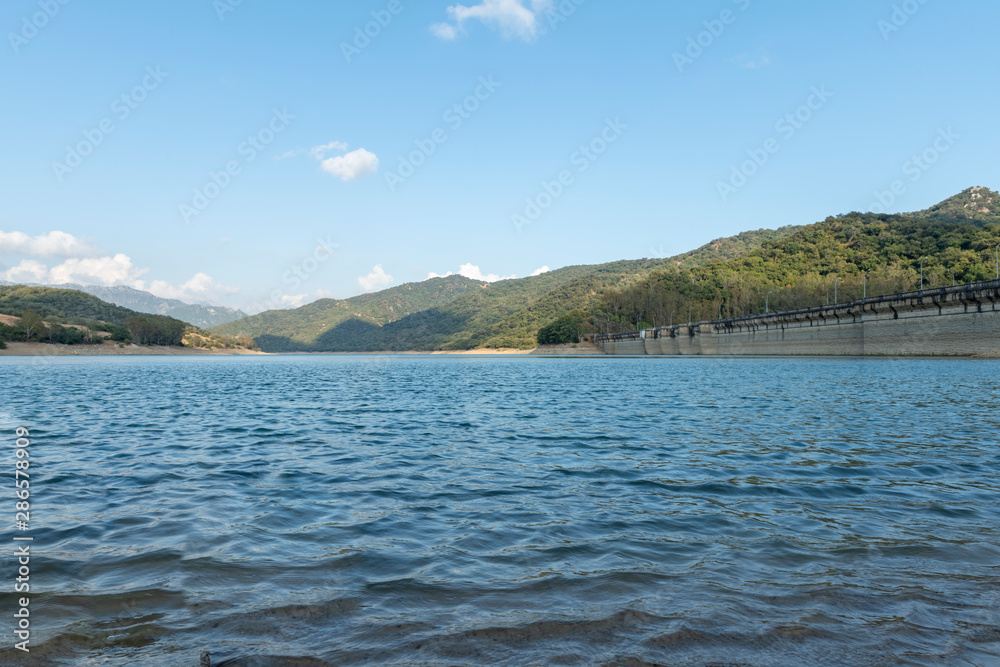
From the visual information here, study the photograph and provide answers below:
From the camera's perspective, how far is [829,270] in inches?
6329

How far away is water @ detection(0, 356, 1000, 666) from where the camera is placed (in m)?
4.98

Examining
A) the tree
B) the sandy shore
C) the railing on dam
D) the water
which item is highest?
the tree

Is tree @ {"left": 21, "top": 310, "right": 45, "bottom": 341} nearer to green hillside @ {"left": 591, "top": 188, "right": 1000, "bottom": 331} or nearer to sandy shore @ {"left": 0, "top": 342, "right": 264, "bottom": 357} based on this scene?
sandy shore @ {"left": 0, "top": 342, "right": 264, "bottom": 357}

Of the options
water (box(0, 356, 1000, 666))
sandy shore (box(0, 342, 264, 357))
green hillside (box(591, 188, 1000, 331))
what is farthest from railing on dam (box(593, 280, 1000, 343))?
sandy shore (box(0, 342, 264, 357))

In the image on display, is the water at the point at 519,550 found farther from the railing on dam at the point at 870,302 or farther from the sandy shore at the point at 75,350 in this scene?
the sandy shore at the point at 75,350

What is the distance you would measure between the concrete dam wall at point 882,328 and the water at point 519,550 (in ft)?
234

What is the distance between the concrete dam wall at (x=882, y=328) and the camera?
236ft

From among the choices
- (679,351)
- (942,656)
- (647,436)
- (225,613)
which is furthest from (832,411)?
(679,351)

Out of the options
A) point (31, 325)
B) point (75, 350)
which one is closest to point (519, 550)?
point (31, 325)

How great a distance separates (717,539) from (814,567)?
135cm

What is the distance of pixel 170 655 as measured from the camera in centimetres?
471

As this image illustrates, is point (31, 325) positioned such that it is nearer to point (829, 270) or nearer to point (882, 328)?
point (882, 328)

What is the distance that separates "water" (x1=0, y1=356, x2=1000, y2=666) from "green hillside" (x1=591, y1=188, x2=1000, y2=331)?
131 m

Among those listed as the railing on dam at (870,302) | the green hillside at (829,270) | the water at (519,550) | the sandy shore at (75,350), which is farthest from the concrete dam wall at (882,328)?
the sandy shore at (75,350)
